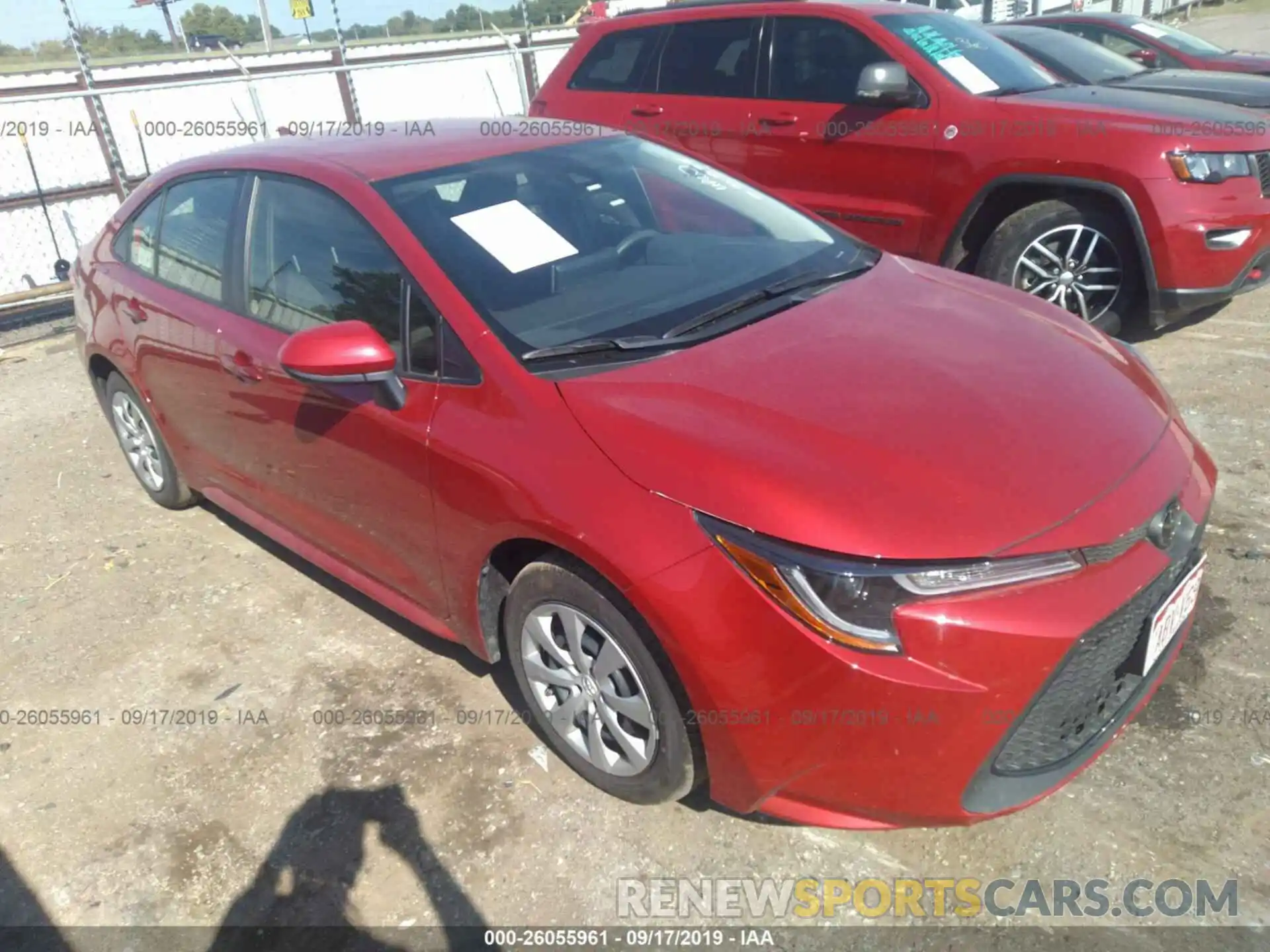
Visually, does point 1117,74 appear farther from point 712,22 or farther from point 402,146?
point 402,146

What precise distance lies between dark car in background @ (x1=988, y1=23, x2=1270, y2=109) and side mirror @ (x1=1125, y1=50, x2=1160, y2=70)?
206 cm

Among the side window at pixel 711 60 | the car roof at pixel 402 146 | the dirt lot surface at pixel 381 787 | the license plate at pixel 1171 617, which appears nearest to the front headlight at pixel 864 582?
the license plate at pixel 1171 617

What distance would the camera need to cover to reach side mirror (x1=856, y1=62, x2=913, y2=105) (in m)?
5.12

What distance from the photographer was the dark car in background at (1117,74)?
6.74 metres

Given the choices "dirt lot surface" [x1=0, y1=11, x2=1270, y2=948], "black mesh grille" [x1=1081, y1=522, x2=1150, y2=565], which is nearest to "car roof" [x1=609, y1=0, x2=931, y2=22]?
"dirt lot surface" [x1=0, y1=11, x2=1270, y2=948]

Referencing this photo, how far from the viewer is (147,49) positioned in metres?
14.7

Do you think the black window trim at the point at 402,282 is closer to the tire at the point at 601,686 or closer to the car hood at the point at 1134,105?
the tire at the point at 601,686

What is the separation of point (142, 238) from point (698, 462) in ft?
10.2

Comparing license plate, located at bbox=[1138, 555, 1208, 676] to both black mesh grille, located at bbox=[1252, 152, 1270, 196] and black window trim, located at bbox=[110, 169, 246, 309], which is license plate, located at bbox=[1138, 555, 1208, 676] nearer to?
black window trim, located at bbox=[110, 169, 246, 309]

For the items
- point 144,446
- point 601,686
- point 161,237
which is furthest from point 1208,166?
point 144,446

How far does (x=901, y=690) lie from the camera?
1936 mm

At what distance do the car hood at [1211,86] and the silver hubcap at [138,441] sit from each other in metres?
6.36

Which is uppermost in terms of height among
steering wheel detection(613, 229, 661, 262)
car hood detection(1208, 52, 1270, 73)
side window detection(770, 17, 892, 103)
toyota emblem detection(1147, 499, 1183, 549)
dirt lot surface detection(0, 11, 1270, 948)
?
side window detection(770, 17, 892, 103)

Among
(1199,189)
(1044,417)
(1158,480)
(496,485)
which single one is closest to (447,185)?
(496,485)
